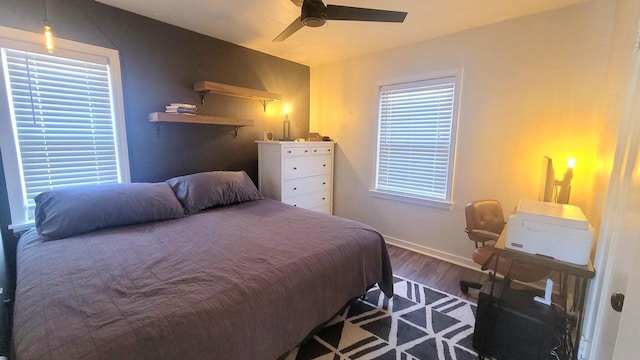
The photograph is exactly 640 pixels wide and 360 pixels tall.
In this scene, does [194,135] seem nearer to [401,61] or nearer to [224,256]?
[224,256]

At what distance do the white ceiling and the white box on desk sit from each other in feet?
5.59

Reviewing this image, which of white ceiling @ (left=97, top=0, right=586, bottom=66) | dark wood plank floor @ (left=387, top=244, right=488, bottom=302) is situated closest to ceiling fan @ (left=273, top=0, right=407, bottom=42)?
white ceiling @ (left=97, top=0, right=586, bottom=66)

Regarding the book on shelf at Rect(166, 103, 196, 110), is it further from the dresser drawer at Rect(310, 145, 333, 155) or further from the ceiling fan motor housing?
the ceiling fan motor housing

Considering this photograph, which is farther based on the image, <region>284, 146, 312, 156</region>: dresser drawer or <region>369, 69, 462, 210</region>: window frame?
<region>284, 146, 312, 156</region>: dresser drawer

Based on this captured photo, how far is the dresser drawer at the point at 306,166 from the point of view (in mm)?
3285

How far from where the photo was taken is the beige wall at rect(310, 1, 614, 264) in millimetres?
2160

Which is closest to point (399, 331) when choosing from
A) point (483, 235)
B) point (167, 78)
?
point (483, 235)

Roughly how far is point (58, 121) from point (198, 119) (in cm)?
105

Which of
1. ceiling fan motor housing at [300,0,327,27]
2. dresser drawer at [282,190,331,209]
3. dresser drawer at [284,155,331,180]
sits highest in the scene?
ceiling fan motor housing at [300,0,327,27]

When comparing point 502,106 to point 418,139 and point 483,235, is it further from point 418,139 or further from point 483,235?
point 483,235

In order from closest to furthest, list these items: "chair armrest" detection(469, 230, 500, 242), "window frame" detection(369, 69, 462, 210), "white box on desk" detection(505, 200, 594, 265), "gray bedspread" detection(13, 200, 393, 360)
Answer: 1. "gray bedspread" detection(13, 200, 393, 360)
2. "white box on desk" detection(505, 200, 594, 265)
3. "chair armrest" detection(469, 230, 500, 242)
4. "window frame" detection(369, 69, 462, 210)

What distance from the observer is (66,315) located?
1.06 meters

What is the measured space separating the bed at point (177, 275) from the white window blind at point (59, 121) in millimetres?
370

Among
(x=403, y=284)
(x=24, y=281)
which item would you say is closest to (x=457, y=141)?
(x=403, y=284)
